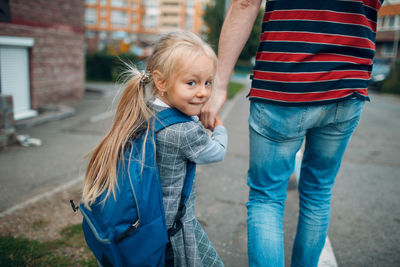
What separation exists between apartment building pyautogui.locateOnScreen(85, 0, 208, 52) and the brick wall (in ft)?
176

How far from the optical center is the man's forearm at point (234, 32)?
153 cm

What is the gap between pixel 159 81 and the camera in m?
1.42

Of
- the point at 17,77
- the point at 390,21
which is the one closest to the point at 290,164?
the point at 17,77

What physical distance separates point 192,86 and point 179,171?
1.27 feet

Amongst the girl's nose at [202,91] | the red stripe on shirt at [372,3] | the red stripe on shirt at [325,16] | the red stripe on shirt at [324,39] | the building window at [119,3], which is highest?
the building window at [119,3]

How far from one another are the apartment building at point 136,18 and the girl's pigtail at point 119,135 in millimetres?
63047

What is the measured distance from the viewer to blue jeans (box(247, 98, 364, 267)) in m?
1.48

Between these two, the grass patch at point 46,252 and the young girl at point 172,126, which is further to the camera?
the grass patch at point 46,252

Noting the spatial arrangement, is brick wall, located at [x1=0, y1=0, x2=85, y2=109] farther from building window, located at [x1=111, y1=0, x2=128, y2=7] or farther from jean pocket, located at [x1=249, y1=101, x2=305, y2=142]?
building window, located at [x1=111, y1=0, x2=128, y2=7]

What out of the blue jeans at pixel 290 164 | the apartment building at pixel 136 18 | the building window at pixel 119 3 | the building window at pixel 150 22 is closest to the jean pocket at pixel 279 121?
the blue jeans at pixel 290 164

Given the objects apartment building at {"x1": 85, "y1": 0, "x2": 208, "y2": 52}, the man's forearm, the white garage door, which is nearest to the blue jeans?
the man's forearm

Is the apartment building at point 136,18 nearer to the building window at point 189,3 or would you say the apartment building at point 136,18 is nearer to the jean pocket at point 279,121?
the building window at point 189,3

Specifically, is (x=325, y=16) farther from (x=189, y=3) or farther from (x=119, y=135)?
(x=189, y=3)

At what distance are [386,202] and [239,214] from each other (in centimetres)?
168
